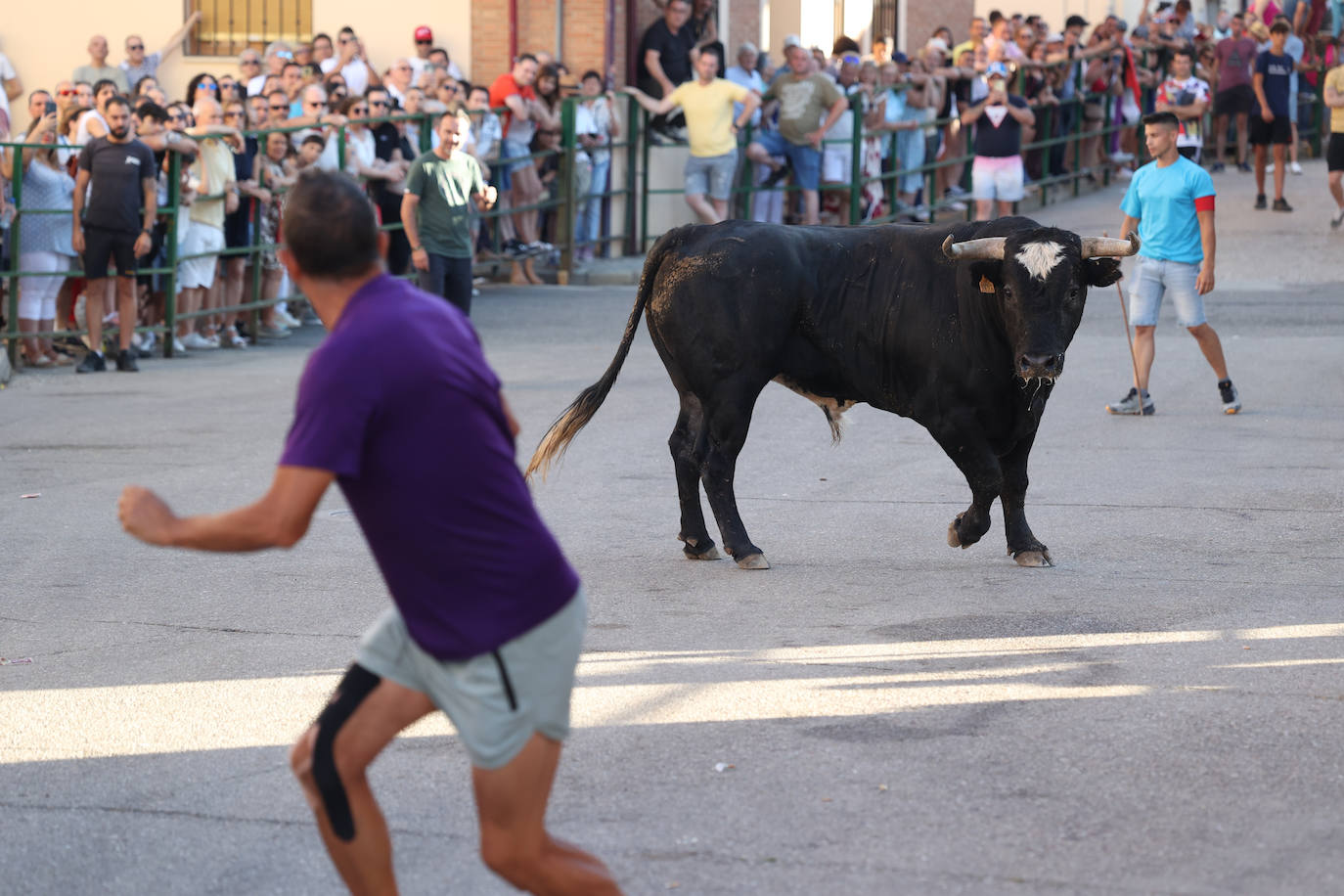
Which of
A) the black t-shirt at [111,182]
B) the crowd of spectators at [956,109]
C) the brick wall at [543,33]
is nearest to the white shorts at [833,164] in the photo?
the crowd of spectators at [956,109]

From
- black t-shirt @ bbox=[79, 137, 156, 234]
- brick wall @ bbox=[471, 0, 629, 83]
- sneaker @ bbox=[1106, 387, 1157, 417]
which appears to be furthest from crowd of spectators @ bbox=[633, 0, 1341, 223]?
black t-shirt @ bbox=[79, 137, 156, 234]

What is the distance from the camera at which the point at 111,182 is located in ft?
43.0

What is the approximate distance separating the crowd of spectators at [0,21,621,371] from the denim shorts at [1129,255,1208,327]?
5294 millimetres

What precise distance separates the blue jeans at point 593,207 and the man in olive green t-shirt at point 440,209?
21.0ft

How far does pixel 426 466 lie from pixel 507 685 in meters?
0.44

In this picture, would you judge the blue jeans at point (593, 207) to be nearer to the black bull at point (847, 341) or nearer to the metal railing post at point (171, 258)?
the metal railing post at point (171, 258)

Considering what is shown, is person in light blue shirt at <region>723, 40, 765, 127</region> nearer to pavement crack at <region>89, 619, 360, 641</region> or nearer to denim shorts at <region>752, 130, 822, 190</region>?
denim shorts at <region>752, 130, 822, 190</region>

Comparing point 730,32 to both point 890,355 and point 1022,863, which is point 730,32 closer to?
point 890,355

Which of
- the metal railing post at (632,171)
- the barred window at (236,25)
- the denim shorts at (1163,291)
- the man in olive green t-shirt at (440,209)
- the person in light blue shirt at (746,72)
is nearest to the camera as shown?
the denim shorts at (1163,291)

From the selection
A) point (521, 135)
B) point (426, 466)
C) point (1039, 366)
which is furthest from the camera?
point (521, 135)

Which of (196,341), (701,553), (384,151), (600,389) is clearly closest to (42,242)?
(196,341)

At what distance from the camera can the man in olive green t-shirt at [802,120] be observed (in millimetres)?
19172

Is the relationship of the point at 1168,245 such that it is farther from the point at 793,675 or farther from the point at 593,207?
the point at 593,207

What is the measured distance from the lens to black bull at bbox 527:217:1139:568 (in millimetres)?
7598
